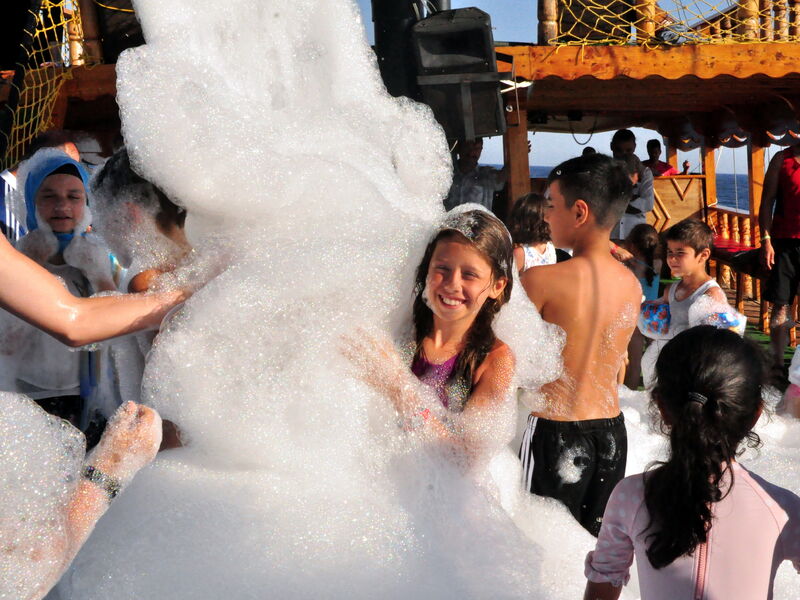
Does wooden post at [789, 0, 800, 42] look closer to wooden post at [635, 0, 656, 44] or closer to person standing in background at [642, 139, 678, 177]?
wooden post at [635, 0, 656, 44]

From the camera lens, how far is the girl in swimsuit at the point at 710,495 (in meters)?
1.40

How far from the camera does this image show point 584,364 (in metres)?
2.32

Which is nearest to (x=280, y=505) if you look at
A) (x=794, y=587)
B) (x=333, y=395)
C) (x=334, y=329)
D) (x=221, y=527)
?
(x=221, y=527)

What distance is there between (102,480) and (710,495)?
105 cm

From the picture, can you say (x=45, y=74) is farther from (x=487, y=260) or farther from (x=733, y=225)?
(x=733, y=225)

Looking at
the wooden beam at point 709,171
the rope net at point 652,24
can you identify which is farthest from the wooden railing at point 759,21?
the wooden beam at point 709,171

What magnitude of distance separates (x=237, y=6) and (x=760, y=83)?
23.1ft

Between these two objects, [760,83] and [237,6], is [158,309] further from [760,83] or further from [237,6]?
[760,83]

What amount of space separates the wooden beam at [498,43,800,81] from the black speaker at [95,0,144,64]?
2.71 meters

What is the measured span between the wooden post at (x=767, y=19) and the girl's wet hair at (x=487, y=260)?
5.52m

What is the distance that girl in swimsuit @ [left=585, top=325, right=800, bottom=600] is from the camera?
4.60 ft

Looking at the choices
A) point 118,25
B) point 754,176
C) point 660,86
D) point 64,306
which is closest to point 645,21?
point 660,86

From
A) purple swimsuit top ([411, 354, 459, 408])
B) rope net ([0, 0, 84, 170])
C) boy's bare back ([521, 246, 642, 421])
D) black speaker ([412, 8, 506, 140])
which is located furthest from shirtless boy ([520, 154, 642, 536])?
rope net ([0, 0, 84, 170])

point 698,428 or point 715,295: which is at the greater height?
point 698,428
